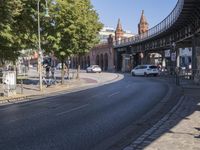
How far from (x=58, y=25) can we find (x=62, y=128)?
95.0 ft

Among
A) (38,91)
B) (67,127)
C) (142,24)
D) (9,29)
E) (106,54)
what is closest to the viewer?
(67,127)

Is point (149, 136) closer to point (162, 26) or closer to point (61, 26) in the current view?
point (61, 26)

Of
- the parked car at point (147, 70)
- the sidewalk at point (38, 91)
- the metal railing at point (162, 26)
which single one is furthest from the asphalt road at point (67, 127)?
the parked car at point (147, 70)

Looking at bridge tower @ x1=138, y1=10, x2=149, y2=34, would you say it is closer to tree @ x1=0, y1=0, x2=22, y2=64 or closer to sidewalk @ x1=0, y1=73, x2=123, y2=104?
sidewalk @ x1=0, y1=73, x2=123, y2=104

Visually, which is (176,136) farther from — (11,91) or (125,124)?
(11,91)

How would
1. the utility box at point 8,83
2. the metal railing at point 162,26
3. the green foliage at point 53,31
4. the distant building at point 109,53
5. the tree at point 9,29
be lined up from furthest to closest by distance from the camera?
1. the distant building at point 109,53
2. the metal railing at point 162,26
3. the green foliage at point 53,31
4. the utility box at point 8,83
5. the tree at point 9,29

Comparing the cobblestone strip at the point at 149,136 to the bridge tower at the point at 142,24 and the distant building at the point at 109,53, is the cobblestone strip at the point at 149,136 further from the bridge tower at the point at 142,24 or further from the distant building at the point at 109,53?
the bridge tower at the point at 142,24

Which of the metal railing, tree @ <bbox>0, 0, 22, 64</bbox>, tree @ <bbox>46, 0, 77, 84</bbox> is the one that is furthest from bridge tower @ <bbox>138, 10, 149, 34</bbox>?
tree @ <bbox>0, 0, 22, 64</bbox>

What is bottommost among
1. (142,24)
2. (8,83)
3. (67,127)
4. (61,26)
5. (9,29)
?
(67,127)

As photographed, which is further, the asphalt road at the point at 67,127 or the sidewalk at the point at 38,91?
the sidewalk at the point at 38,91

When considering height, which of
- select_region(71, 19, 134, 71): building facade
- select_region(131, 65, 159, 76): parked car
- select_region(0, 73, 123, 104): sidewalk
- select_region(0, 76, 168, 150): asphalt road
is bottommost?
select_region(0, 73, 123, 104): sidewalk

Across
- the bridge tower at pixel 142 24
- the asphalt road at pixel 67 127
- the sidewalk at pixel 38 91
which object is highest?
the bridge tower at pixel 142 24

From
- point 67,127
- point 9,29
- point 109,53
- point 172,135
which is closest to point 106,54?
point 109,53

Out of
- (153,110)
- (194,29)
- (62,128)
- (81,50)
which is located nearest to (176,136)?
(62,128)
